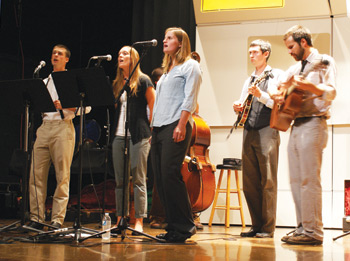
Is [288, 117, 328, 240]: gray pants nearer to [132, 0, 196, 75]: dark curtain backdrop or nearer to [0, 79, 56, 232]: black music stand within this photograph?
[0, 79, 56, 232]: black music stand

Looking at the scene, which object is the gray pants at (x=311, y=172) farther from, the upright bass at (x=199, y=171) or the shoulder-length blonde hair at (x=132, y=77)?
the shoulder-length blonde hair at (x=132, y=77)

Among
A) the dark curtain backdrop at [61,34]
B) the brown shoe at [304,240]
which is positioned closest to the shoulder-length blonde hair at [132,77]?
the brown shoe at [304,240]

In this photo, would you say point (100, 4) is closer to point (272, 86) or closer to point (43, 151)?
point (43, 151)

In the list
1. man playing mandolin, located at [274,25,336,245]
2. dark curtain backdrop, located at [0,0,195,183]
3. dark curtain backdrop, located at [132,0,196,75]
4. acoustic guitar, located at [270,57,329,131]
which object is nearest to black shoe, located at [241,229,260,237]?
man playing mandolin, located at [274,25,336,245]

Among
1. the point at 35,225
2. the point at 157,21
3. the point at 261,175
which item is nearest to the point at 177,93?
the point at 261,175

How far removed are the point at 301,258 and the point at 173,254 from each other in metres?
0.76

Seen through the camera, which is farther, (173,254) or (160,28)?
(160,28)

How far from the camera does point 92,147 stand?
592 cm

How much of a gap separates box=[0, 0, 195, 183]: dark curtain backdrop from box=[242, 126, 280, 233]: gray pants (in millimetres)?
2963

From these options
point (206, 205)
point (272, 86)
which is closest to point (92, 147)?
point (206, 205)

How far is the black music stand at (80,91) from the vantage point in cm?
341

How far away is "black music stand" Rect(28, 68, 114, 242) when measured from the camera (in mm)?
3414

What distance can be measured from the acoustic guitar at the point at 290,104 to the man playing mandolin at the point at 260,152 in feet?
→ 1.48

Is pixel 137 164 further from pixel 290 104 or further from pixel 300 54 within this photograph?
pixel 300 54
